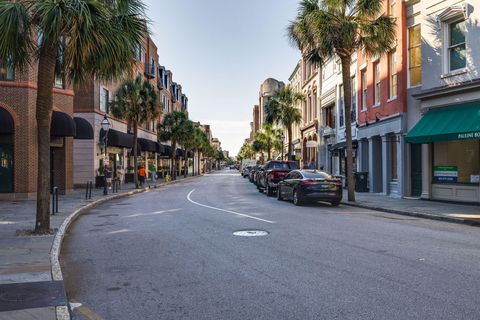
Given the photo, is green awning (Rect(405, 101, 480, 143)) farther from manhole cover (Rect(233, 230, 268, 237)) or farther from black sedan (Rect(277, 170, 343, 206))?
manhole cover (Rect(233, 230, 268, 237))

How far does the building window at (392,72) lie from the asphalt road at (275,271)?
11.1 metres

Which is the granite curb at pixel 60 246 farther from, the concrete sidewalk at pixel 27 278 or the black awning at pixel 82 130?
the black awning at pixel 82 130

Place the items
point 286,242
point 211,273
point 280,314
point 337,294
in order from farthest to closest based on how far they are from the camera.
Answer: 1. point 286,242
2. point 211,273
3. point 337,294
4. point 280,314

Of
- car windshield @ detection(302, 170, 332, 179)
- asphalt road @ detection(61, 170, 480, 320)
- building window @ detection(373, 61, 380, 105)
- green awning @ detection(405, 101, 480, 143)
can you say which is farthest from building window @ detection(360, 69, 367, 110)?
asphalt road @ detection(61, 170, 480, 320)

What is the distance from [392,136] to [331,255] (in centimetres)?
1622

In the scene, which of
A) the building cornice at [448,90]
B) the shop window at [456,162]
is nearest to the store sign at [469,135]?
the shop window at [456,162]

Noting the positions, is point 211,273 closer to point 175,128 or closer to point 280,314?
point 280,314

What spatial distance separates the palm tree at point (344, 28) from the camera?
1920cm

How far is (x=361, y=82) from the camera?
27.3 meters

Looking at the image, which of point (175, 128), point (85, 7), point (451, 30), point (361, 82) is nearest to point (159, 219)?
point (85, 7)

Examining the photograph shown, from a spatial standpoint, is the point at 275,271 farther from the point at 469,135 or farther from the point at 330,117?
the point at 330,117

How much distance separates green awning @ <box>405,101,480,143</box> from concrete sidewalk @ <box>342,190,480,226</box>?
2518 millimetres

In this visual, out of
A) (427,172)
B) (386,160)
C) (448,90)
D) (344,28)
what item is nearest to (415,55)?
(448,90)

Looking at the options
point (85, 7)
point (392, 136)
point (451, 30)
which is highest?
point (451, 30)
